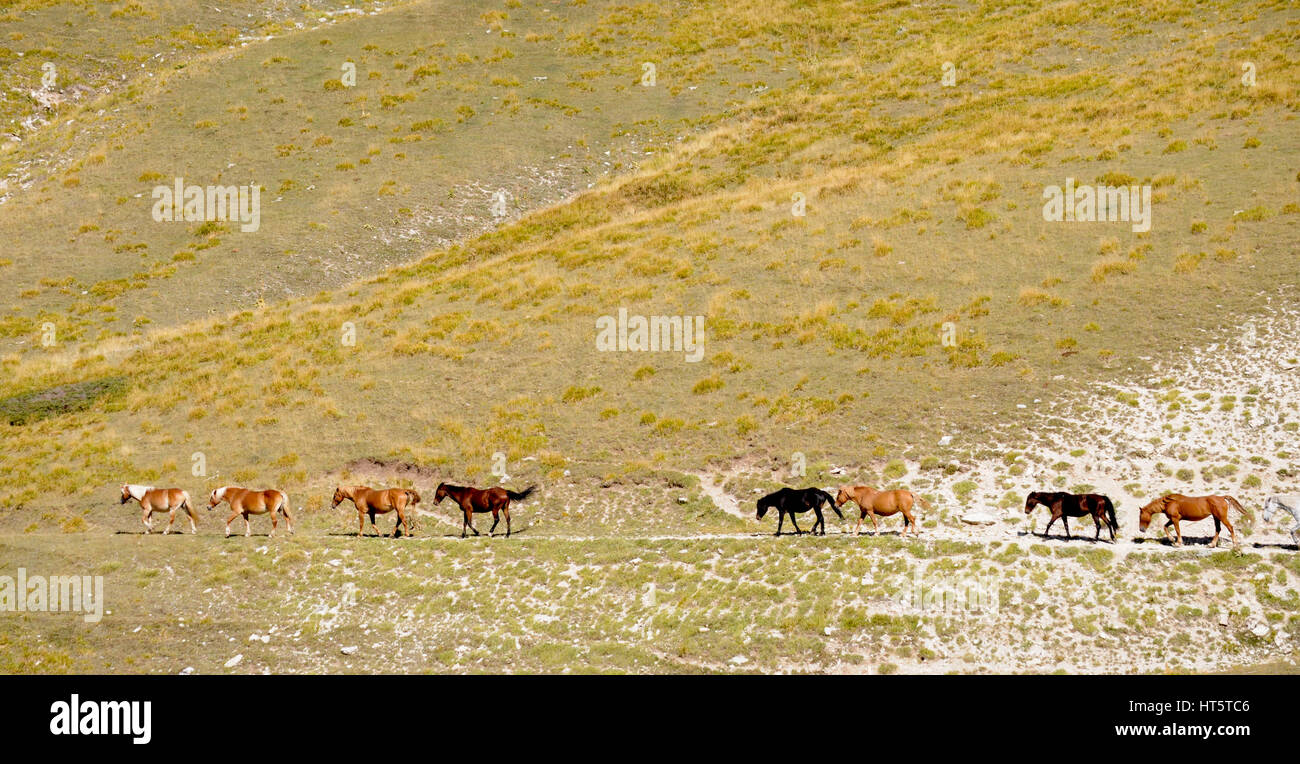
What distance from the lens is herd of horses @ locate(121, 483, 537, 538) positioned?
2988 centimetres

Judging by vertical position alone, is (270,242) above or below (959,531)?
above

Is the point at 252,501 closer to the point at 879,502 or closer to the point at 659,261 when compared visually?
the point at 879,502

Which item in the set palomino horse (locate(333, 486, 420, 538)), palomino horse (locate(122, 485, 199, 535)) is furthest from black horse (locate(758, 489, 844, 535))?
palomino horse (locate(122, 485, 199, 535))

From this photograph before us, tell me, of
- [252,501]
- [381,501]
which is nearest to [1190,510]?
[381,501]

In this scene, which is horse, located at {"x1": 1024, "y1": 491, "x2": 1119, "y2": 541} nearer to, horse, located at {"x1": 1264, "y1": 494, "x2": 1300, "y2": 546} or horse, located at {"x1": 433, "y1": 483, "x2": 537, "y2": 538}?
horse, located at {"x1": 1264, "y1": 494, "x2": 1300, "y2": 546}

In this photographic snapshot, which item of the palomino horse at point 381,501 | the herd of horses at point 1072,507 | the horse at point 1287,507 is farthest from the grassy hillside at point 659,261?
the horse at point 1287,507

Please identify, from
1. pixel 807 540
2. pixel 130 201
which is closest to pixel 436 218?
pixel 130 201

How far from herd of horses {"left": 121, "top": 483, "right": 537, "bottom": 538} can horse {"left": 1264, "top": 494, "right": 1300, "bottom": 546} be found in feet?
62.7

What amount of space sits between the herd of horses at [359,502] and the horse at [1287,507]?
19.1 meters

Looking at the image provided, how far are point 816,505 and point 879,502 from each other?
161 centimetres

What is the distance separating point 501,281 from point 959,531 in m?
30.3
